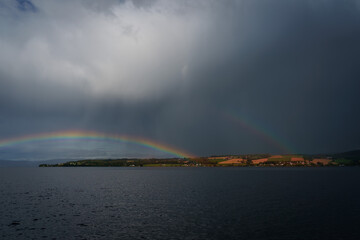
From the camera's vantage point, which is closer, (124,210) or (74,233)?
(74,233)

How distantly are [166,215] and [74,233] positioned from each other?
60.4ft

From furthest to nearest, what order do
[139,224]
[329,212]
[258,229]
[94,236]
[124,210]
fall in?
[124,210]
[329,212]
[139,224]
[258,229]
[94,236]

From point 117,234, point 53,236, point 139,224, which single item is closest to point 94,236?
point 117,234

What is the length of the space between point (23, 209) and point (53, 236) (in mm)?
27521

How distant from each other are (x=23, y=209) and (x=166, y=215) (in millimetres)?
33660

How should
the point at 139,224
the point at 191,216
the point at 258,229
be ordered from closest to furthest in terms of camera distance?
the point at 258,229
the point at 139,224
the point at 191,216

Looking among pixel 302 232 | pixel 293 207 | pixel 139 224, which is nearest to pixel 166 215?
pixel 139 224

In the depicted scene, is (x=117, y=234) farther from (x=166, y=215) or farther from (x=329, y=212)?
(x=329, y=212)

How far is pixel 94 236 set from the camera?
124ft

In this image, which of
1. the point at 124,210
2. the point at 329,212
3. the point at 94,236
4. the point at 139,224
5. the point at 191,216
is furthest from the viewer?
the point at 124,210

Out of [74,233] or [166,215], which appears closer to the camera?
[74,233]

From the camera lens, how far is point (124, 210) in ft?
192

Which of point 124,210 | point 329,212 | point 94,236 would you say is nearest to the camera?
point 94,236

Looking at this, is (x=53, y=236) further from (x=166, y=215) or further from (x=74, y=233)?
(x=166, y=215)
